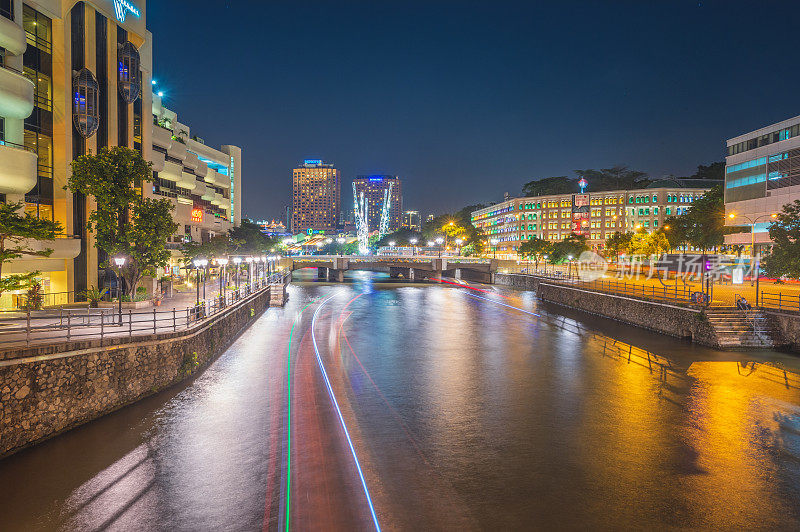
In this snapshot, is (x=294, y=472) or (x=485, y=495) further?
(x=294, y=472)

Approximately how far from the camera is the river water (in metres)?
11.3

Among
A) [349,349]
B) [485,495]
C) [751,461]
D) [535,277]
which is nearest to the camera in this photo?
[485,495]

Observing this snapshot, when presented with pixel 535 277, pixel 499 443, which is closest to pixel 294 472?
pixel 499 443

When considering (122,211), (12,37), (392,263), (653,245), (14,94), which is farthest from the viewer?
(392,263)

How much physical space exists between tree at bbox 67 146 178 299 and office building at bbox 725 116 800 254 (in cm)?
6805

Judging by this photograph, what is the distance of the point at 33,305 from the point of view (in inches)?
1118

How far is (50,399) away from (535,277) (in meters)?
73.3

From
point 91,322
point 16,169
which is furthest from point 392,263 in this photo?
point 91,322

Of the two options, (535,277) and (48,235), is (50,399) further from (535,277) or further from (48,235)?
(535,277)

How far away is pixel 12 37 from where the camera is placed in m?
27.9

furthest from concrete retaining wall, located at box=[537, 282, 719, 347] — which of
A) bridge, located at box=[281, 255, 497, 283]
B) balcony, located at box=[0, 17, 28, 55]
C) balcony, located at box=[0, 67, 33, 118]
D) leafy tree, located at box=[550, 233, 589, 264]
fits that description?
balcony, located at box=[0, 17, 28, 55]

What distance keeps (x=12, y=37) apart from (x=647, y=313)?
50060mm

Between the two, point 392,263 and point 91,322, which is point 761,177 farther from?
point 91,322

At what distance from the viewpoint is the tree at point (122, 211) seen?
1217 inches
